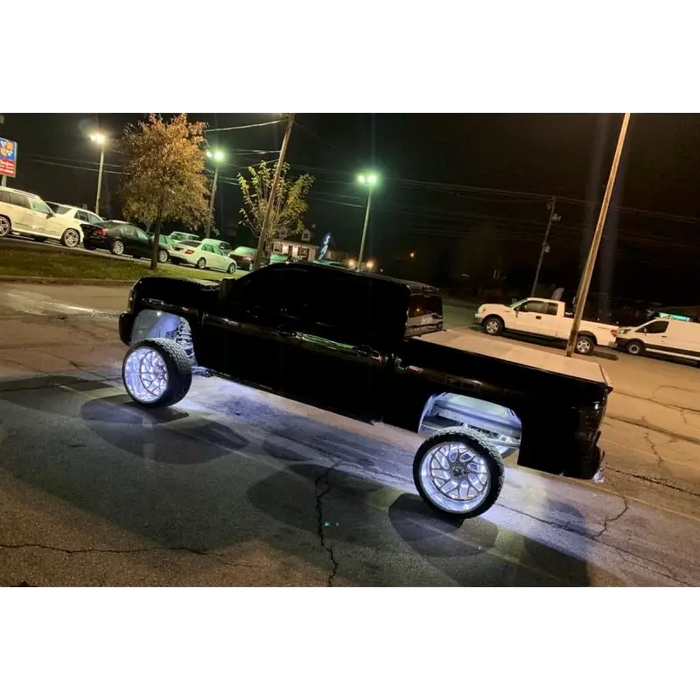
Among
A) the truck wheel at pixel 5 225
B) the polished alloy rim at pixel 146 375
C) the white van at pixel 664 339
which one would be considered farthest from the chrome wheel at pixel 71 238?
the white van at pixel 664 339

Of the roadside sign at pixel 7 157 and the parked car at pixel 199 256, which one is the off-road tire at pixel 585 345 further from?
the roadside sign at pixel 7 157

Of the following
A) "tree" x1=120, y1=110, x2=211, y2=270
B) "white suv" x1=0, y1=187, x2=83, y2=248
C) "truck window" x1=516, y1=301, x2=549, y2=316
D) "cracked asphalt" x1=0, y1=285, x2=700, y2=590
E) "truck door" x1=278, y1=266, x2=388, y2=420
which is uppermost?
"tree" x1=120, y1=110, x2=211, y2=270

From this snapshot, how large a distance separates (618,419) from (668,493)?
12.2 feet

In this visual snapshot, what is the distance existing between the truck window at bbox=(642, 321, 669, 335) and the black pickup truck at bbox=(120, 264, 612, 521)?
63.6ft

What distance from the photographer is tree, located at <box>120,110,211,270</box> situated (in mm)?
19078

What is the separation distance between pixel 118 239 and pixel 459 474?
24480 millimetres

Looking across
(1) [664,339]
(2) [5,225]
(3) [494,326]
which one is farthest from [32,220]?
(1) [664,339]

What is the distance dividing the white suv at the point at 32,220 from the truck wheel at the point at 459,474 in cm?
2039

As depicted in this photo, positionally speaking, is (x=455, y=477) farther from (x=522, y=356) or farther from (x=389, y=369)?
(x=522, y=356)

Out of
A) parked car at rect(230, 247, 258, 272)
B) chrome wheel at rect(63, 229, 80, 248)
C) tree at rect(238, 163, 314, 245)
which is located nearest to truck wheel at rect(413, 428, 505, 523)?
chrome wheel at rect(63, 229, 80, 248)

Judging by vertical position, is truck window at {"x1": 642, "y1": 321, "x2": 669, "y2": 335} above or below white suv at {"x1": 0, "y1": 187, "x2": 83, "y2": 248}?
below

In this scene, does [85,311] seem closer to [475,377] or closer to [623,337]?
[475,377]

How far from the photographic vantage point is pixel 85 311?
10938 millimetres

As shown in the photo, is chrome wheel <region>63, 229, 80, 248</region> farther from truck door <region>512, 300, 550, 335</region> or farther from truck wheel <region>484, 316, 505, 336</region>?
truck door <region>512, 300, 550, 335</region>
